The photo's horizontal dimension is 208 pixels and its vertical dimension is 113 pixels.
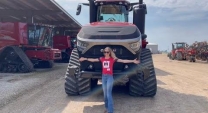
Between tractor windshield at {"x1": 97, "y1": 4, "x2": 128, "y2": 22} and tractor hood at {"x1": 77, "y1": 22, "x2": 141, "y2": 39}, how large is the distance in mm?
1320

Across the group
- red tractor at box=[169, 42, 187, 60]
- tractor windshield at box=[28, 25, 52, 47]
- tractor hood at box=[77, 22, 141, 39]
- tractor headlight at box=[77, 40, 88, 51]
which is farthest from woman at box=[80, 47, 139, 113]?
red tractor at box=[169, 42, 187, 60]

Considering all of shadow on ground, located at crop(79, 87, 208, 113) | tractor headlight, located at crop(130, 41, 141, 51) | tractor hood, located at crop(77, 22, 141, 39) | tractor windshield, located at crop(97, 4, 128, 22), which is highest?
tractor windshield, located at crop(97, 4, 128, 22)

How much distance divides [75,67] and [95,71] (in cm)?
59

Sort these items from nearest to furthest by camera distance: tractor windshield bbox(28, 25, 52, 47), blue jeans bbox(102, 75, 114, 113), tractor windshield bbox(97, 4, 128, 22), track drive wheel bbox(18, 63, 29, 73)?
blue jeans bbox(102, 75, 114, 113) < tractor windshield bbox(97, 4, 128, 22) < track drive wheel bbox(18, 63, 29, 73) < tractor windshield bbox(28, 25, 52, 47)

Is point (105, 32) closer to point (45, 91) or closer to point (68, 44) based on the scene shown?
point (45, 91)

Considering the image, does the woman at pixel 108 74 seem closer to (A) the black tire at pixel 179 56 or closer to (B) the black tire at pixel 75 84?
(B) the black tire at pixel 75 84

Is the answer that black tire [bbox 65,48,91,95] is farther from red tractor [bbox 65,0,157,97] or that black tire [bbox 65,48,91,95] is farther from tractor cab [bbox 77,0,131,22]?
tractor cab [bbox 77,0,131,22]

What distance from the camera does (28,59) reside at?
1584cm

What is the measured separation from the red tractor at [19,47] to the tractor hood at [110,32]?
9.36 m

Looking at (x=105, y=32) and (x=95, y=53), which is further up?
(x=105, y=32)

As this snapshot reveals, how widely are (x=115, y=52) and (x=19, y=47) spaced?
34.9 feet

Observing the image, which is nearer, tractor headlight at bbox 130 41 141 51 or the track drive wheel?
tractor headlight at bbox 130 41 141 51

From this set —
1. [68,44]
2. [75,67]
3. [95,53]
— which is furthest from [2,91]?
[68,44]

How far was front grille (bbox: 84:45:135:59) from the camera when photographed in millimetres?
6920
